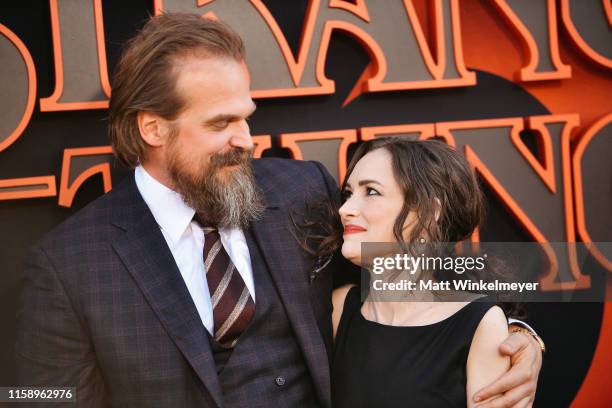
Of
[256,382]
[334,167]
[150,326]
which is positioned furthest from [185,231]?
[334,167]

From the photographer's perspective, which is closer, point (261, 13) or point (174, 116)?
point (174, 116)

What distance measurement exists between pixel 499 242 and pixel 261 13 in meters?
1.44

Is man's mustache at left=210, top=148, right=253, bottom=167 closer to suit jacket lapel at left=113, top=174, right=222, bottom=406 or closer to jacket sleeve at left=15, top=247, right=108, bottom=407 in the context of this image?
suit jacket lapel at left=113, top=174, right=222, bottom=406

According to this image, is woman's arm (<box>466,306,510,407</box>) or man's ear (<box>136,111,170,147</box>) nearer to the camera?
woman's arm (<box>466,306,510,407</box>)

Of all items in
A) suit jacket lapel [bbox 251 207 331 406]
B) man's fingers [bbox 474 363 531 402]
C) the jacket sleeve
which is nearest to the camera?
man's fingers [bbox 474 363 531 402]

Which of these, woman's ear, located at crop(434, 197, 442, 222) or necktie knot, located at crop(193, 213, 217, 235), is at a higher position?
woman's ear, located at crop(434, 197, 442, 222)

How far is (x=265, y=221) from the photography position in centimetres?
241

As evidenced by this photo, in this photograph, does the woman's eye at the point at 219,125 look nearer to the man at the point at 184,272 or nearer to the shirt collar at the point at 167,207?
the man at the point at 184,272

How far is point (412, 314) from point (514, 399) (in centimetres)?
40

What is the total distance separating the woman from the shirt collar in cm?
53

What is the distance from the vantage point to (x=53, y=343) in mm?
2137

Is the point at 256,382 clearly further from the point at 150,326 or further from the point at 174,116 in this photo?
the point at 174,116

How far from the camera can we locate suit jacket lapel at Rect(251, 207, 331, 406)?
224cm

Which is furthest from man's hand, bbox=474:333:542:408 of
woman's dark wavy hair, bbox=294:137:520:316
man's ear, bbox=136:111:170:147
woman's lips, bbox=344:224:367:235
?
man's ear, bbox=136:111:170:147
